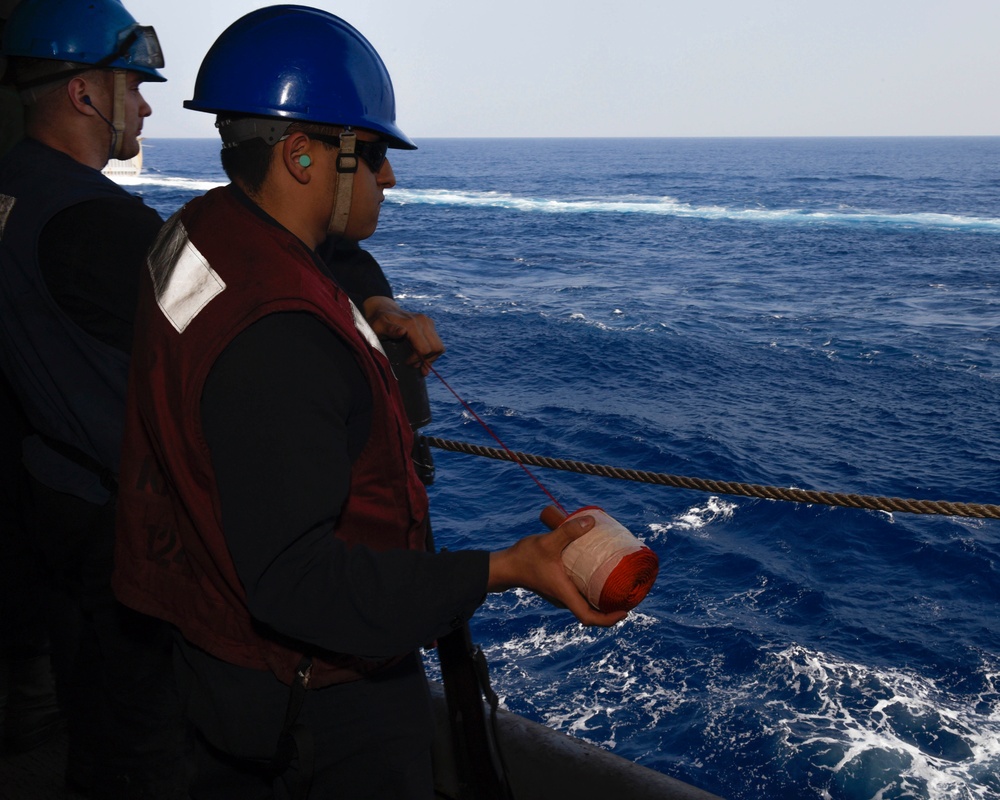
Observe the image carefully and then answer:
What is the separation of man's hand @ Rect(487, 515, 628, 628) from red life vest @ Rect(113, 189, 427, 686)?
228mm

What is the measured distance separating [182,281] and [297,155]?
285 millimetres

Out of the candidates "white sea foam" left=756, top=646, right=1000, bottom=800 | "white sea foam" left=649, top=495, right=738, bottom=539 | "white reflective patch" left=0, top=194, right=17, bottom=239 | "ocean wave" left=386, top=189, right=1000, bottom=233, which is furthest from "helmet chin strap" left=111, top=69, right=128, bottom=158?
"ocean wave" left=386, top=189, right=1000, bottom=233

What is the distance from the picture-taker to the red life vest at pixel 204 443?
4.02 feet

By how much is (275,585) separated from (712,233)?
65463mm

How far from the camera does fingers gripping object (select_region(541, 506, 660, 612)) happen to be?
127cm

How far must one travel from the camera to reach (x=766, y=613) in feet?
61.1

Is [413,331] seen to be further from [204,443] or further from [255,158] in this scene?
[204,443]

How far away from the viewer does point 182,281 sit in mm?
1291

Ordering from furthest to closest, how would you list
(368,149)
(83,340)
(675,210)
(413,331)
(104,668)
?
(675,210)
(104,668)
(413,331)
(83,340)
(368,149)

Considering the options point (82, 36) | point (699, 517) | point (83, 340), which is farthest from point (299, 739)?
point (699, 517)

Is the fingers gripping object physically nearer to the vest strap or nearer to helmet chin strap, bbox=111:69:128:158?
the vest strap

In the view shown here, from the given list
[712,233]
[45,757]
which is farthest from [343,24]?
[712,233]

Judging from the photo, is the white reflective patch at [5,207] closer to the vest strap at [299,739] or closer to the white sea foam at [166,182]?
the vest strap at [299,739]

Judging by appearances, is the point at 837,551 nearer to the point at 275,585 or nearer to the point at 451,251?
the point at 275,585
